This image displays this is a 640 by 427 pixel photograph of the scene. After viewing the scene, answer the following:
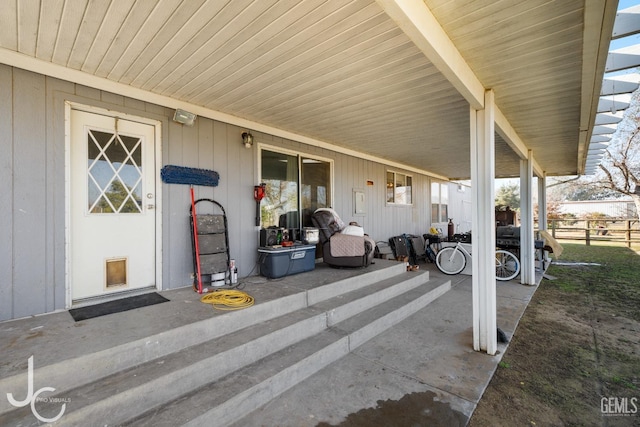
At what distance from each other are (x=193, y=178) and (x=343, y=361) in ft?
9.01

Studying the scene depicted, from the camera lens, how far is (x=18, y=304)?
252cm

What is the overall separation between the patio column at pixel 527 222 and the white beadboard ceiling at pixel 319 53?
1.56 meters

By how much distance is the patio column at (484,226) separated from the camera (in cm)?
286

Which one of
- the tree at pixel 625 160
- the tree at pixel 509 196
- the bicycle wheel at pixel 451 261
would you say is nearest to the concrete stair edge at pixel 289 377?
the bicycle wheel at pixel 451 261

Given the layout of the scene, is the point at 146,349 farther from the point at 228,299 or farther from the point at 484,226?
the point at 484,226

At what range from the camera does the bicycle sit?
597 centimetres

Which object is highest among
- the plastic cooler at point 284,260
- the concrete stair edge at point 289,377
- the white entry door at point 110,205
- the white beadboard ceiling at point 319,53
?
the white beadboard ceiling at point 319,53

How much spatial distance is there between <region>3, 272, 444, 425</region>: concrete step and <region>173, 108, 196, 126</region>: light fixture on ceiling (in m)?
2.51

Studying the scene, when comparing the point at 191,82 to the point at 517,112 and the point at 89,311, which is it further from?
the point at 517,112

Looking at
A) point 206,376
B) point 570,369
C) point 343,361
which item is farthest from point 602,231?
point 206,376

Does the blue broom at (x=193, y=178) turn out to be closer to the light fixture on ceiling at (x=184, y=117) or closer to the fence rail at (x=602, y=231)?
the light fixture on ceiling at (x=184, y=117)

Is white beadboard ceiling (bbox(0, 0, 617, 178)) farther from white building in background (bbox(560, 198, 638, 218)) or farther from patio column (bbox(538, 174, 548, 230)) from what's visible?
white building in background (bbox(560, 198, 638, 218))

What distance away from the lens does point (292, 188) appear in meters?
4.91

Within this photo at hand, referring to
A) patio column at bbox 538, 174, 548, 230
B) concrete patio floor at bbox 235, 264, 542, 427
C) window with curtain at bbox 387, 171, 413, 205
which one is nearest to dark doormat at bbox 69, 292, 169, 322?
concrete patio floor at bbox 235, 264, 542, 427
